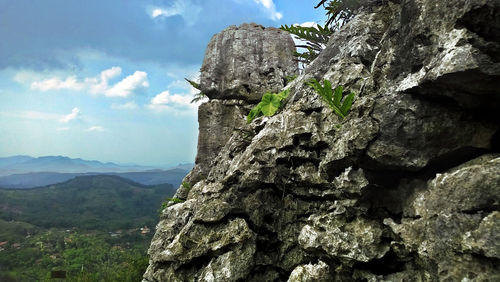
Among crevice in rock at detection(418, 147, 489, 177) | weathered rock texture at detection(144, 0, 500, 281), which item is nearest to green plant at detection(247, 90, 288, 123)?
weathered rock texture at detection(144, 0, 500, 281)

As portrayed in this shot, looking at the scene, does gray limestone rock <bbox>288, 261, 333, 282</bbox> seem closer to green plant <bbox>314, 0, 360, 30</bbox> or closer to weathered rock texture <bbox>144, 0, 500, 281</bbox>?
weathered rock texture <bbox>144, 0, 500, 281</bbox>

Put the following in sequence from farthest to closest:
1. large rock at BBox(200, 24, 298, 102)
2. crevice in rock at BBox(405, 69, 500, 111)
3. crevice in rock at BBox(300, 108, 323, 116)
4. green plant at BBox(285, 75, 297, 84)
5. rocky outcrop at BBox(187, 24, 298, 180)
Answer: large rock at BBox(200, 24, 298, 102)
rocky outcrop at BBox(187, 24, 298, 180)
green plant at BBox(285, 75, 297, 84)
crevice in rock at BBox(300, 108, 323, 116)
crevice in rock at BBox(405, 69, 500, 111)

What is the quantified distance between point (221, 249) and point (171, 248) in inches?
78.8

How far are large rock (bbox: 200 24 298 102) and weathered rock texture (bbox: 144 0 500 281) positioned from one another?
335 inches

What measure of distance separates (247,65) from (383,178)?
14.5 meters

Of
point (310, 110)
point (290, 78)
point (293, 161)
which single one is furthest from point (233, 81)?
point (293, 161)

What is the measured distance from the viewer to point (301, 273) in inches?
283

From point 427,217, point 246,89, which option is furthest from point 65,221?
point 427,217

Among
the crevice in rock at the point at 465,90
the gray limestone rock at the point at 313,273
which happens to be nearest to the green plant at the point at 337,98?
the crevice in rock at the point at 465,90

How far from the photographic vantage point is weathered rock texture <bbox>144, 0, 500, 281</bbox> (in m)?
4.95

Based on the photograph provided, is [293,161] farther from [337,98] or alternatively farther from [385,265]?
[385,265]

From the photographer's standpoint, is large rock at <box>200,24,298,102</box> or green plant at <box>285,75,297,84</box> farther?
large rock at <box>200,24,298,102</box>

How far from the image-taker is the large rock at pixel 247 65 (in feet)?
63.0

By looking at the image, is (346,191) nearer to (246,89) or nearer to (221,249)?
(221,249)
